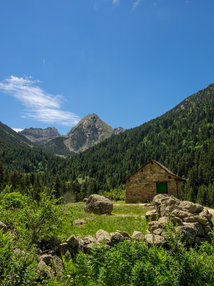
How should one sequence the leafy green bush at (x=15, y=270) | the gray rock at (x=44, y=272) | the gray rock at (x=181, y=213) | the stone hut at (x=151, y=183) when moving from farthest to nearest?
the stone hut at (x=151, y=183) < the gray rock at (x=181, y=213) < the gray rock at (x=44, y=272) < the leafy green bush at (x=15, y=270)

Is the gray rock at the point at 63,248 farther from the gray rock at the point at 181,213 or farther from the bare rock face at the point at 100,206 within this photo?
the bare rock face at the point at 100,206

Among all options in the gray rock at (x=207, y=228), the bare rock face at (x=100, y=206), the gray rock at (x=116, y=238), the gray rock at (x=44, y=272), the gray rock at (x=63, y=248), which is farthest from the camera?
the bare rock face at (x=100, y=206)

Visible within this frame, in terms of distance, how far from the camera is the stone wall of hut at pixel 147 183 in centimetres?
3027

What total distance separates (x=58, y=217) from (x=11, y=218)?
1987 millimetres

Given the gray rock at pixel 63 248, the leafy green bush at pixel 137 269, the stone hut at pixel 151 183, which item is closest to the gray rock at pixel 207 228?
the leafy green bush at pixel 137 269

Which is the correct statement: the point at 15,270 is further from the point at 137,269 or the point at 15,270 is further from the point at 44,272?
the point at 137,269

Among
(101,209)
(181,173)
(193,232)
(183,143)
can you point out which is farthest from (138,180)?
(183,143)

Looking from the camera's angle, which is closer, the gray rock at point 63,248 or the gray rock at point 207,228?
the gray rock at point 63,248

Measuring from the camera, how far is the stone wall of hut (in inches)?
1192

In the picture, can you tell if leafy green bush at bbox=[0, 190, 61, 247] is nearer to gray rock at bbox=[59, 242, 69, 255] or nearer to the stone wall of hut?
gray rock at bbox=[59, 242, 69, 255]

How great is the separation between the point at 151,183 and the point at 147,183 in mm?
621

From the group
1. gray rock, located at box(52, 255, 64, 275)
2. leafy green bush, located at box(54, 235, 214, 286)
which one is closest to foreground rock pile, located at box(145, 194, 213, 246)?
leafy green bush, located at box(54, 235, 214, 286)

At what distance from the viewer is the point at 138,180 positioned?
3159 cm

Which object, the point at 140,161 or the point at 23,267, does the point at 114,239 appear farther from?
the point at 140,161
